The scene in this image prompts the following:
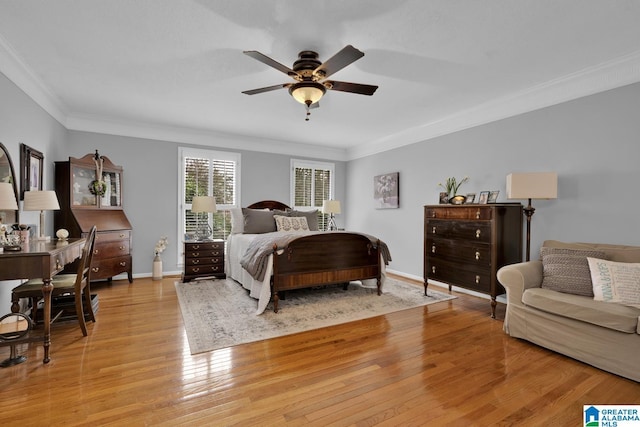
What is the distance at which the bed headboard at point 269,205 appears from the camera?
20.0ft

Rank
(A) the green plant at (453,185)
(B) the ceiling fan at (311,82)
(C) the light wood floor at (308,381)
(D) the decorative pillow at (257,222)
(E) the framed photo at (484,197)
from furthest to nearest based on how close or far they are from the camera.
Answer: (D) the decorative pillow at (257,222)
(A) the green plant at (453,185)
(E) the framed photo at (484,197)
(B) the ceiling fan at (311,82)
(C) the light wood floor at (308,381)

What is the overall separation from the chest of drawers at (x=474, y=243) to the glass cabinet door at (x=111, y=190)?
4985 millimetres

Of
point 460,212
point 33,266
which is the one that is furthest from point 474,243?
point 33,266

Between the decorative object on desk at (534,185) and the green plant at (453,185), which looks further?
the green plant at (453,185)

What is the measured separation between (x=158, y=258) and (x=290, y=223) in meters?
2.38

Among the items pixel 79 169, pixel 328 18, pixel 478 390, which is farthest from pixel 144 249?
pixel 478 390

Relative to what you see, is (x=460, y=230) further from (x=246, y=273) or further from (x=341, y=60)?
(x=246, y=273)

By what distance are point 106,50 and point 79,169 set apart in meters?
2.34

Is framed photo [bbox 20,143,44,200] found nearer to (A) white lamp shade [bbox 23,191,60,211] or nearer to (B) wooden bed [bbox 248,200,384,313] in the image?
(A) white lamp shade [bbox 23,191,60,211]

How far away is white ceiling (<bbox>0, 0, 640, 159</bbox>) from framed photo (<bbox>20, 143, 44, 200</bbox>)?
27.6 inches

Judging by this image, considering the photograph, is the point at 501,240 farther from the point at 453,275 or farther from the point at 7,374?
the point at 7,374

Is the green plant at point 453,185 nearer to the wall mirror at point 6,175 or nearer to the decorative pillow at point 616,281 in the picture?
the decorative pillow at point 616,281

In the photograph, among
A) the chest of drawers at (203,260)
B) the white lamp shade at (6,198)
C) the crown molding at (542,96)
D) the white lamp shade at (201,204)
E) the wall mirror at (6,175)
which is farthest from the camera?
the white lamp shade at (201,204)

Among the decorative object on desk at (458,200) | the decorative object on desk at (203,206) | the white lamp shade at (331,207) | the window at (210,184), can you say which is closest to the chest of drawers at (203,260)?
the decorative object on desk at (203,206)
